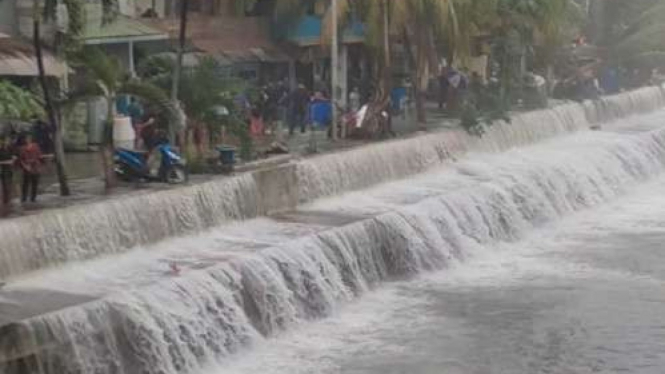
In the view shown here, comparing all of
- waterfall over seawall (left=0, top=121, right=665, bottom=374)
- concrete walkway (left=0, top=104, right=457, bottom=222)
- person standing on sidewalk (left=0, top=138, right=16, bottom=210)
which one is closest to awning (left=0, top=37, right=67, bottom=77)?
concrete walkway (left=0, top=104, right=457, bottom=222)

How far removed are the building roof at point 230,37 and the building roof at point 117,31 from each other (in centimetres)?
282

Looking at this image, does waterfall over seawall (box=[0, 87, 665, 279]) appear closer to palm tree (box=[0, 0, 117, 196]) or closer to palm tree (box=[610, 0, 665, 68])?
palm tree (box=[0, 0, 117, 196])

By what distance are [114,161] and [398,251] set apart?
5490mm

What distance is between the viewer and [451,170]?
111 feet

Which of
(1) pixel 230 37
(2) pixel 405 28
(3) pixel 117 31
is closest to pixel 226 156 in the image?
(3) pixel 117 31

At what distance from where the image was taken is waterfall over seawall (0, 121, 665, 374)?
16859 mm

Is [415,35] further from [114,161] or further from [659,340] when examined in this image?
[659,340]

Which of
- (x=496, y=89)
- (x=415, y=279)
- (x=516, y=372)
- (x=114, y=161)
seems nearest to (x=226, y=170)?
(x=114, y=161)

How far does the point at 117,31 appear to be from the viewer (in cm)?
3244

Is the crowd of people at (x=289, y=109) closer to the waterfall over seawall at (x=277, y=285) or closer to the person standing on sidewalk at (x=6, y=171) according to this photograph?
the waterfall over seawall at (x=277, y=285)

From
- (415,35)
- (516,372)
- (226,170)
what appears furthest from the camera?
(415,35)

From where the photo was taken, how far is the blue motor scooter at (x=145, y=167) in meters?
24.7

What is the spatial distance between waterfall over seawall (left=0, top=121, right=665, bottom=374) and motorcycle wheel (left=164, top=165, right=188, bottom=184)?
2789mm

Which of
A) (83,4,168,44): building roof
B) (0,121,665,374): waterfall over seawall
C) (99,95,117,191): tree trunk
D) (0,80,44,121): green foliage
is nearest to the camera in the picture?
(0,121,665,374): waterfall over seawall
